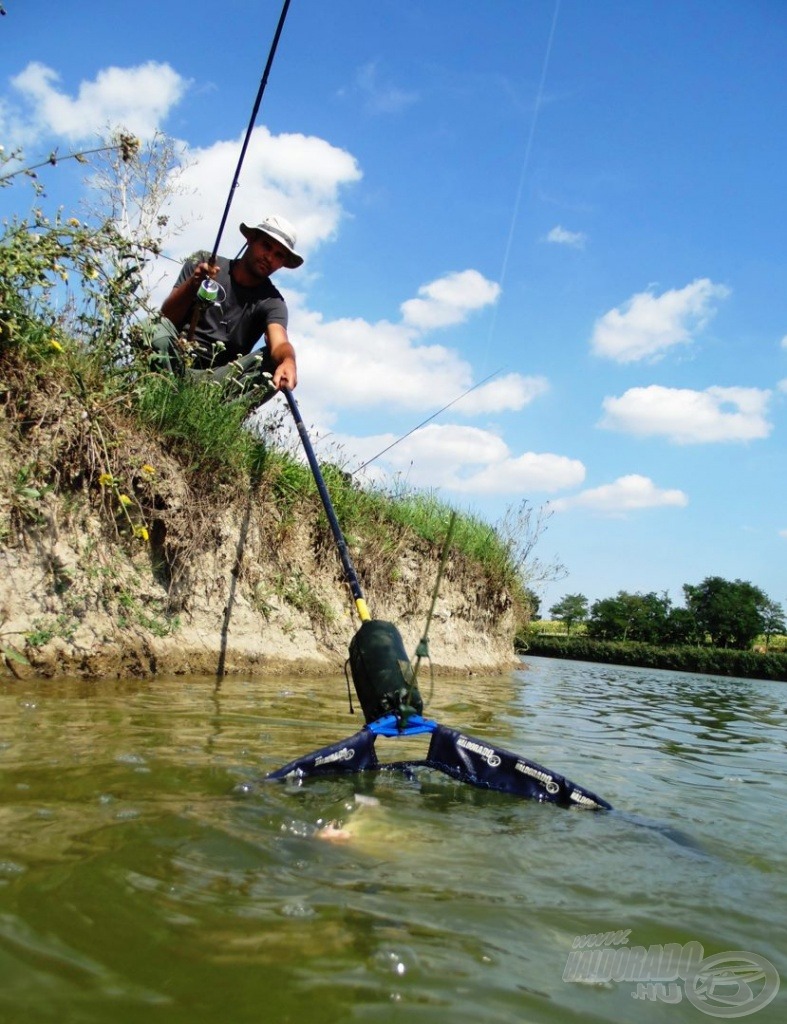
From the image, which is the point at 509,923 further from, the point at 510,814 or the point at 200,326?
the point at 200,326

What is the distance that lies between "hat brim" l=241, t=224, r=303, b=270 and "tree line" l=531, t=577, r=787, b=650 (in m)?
63.8

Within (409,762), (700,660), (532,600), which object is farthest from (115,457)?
(700,660)

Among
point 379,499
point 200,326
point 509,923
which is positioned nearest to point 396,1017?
point 509,923

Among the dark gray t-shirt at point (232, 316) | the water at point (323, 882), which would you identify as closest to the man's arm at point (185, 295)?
the dark gray t-shirt at point (232, 316)

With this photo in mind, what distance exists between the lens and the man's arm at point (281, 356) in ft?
16.9

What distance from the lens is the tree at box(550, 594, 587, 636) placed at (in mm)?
74062

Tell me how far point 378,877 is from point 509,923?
0.37 metres

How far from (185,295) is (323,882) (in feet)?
15.7

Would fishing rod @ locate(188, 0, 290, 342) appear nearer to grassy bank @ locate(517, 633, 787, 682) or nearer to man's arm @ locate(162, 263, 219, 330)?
man's arm @ locate(162, 263, 219, 330)

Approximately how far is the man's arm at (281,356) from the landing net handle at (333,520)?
9 centimetres

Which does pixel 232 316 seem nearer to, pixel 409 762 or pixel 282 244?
pixel 282 244

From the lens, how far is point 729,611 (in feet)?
234

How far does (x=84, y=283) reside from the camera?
5.18 m

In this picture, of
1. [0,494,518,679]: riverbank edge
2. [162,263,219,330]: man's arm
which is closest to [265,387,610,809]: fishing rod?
[0,494,518,679]: riverbank edge
